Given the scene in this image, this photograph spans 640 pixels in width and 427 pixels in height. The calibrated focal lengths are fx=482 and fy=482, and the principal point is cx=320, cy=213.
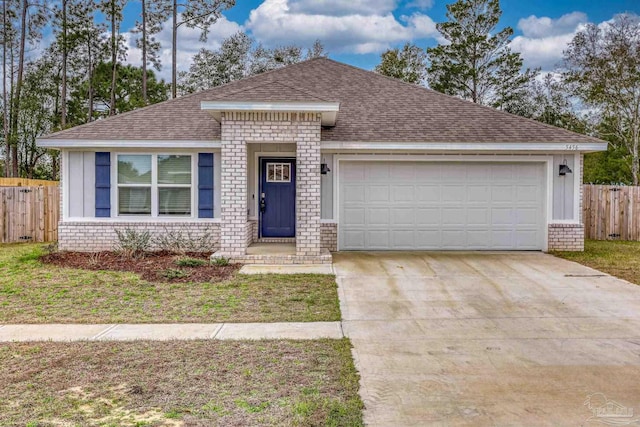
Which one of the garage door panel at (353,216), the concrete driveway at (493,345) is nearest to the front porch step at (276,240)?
the garage door panel at (353,216)

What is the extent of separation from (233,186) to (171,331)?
4696 millimetres

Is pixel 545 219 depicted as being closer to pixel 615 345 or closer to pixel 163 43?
pixel 615 345

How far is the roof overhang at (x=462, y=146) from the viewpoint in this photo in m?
11.1

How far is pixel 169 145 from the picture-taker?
36.6ft

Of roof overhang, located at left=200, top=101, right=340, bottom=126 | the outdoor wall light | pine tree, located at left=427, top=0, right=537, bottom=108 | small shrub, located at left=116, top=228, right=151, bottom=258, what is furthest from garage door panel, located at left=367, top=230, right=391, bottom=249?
pine tree, located at left=427, top=0, right=537, bottom=108

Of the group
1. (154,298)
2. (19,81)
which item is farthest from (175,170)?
(19,81)

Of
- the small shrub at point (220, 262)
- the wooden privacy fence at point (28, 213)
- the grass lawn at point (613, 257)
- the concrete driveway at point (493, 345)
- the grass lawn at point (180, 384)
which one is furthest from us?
the wooden privacy fence at point (28, 213)

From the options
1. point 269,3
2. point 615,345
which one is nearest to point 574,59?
point 269,3

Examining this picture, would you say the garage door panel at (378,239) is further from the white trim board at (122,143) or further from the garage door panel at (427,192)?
the white trim board at (122,143)

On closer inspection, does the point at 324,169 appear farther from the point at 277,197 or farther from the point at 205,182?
the point at 205,182

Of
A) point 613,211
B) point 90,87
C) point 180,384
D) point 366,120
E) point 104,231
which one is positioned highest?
point 90,87

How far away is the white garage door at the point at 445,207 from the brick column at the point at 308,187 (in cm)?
194

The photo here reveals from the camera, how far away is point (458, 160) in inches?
458

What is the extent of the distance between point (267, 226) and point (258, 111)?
3.54m
